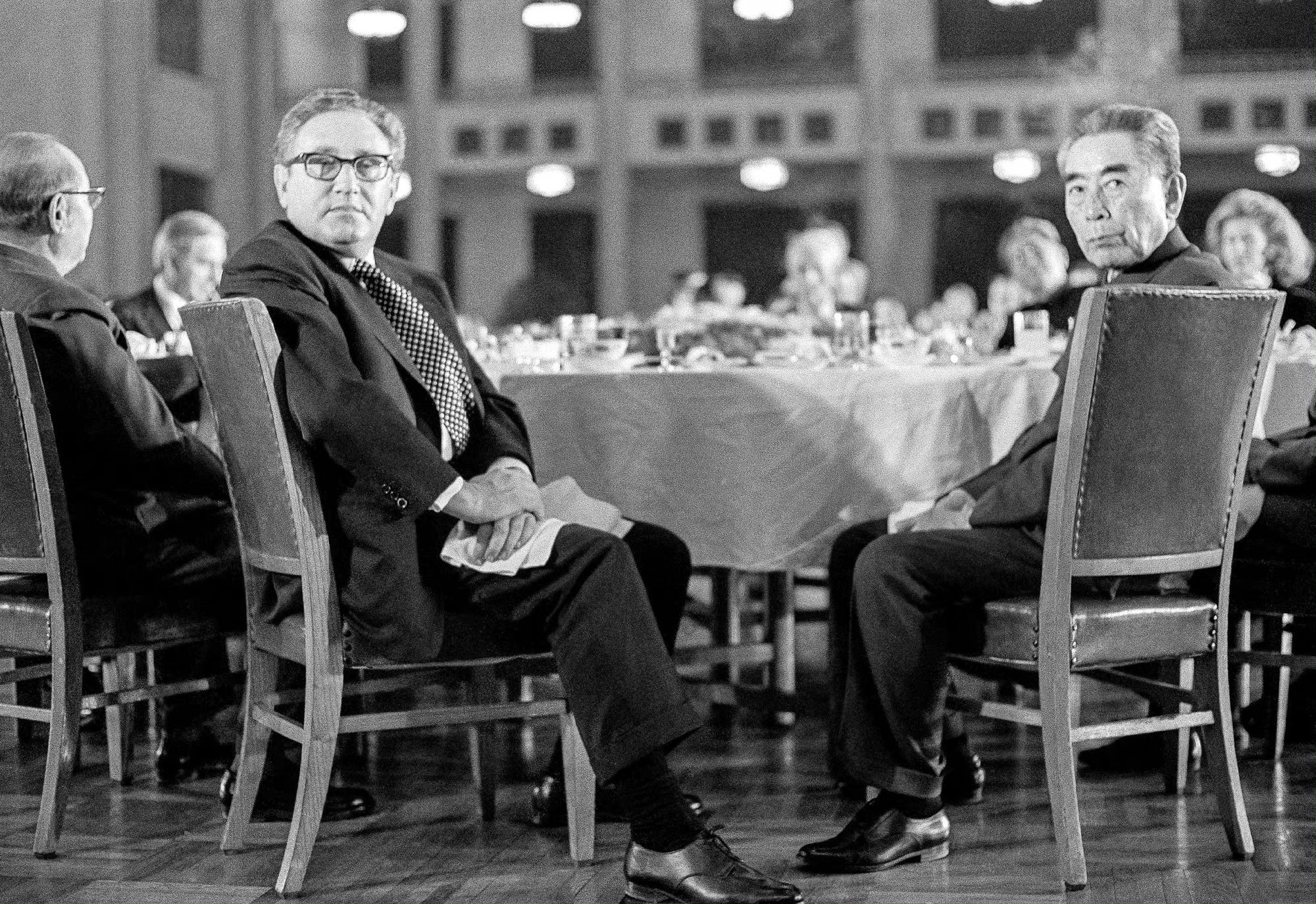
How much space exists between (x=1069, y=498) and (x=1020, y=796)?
2.97 ft

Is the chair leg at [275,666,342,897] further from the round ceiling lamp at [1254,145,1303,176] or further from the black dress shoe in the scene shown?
the round ceiling lamp at [1254,145,1303,176]

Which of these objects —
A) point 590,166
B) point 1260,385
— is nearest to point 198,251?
point 1260,385

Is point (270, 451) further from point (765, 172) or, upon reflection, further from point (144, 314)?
point (765, 172)

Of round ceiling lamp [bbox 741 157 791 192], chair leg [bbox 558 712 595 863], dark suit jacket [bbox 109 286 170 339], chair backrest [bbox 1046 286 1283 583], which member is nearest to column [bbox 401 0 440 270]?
round ceiling lamp [bbox 741 157 791 192]

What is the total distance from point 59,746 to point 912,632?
54.8 inches

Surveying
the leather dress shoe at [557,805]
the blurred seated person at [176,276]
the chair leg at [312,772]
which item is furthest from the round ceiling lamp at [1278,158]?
the chair leg at [312,772]

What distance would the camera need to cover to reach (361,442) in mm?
2461

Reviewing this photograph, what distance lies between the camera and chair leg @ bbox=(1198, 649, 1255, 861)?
2.64m

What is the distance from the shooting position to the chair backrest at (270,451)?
247 centimetres

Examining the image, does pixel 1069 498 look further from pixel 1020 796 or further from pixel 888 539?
pixel 1020 796

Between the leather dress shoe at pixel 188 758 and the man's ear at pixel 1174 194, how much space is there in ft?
6.77

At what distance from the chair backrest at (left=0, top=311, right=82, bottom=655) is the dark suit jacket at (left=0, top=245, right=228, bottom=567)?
0.10 m

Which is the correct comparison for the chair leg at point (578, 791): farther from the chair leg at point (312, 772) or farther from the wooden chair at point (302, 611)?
the chair leg at point (312, 772)

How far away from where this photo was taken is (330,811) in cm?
303
